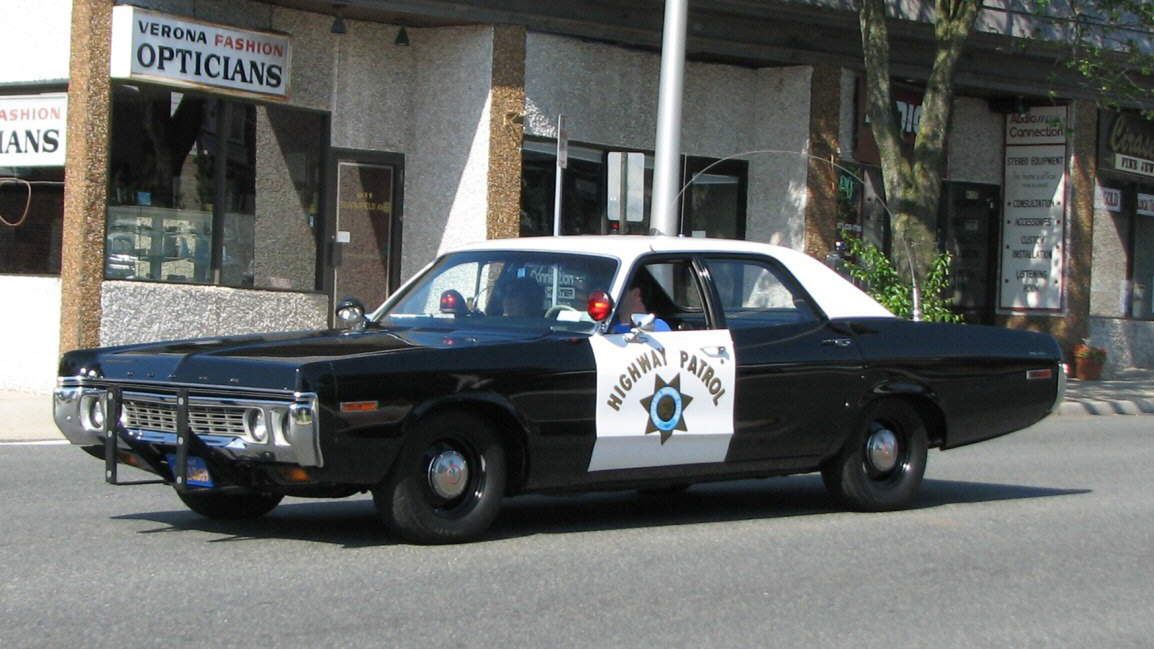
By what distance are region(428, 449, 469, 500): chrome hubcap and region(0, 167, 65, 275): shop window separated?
1100 centimetres

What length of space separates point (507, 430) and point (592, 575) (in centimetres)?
98

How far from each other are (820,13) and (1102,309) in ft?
27.9

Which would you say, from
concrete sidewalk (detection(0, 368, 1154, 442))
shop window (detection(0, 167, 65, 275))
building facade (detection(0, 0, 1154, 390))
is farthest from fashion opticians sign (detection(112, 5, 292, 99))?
concrete sidewalk (detection(0, 368, 1154, 442))

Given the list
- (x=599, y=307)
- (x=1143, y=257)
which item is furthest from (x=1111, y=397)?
(x=599, y=307)

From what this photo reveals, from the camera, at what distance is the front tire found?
7750 mm

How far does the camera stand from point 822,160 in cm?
2305

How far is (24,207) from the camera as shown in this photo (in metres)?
17.9

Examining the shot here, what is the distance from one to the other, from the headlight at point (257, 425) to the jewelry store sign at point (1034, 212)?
20986mm

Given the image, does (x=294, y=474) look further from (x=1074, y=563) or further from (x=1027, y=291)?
(x=1027, y=291)

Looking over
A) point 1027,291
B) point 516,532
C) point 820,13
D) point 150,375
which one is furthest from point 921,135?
point 150,375

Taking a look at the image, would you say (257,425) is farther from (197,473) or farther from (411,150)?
(411,150)

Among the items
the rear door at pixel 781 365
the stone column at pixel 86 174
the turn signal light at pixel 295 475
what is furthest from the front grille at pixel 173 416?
the stone column at pixel 86 174

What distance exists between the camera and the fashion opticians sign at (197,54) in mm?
17375

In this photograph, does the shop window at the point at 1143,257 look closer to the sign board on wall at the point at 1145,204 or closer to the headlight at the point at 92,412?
the sign board on wall at the point at 1145,204
